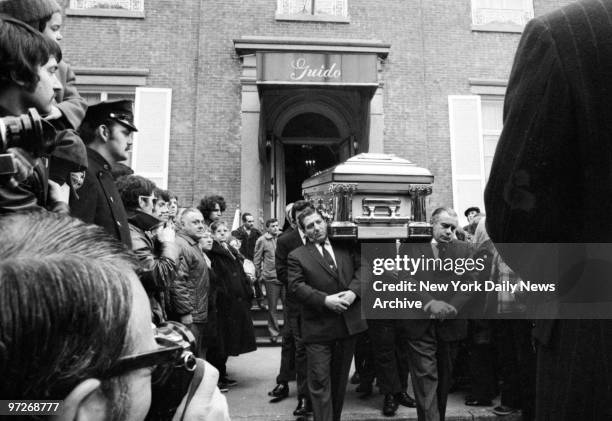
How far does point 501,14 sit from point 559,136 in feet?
33.7

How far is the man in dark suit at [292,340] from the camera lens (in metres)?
4.10

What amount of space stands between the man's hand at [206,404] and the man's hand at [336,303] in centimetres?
272

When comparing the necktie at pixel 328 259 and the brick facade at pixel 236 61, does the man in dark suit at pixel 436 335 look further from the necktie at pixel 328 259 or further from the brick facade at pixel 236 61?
the brick facade at pixel 236 61

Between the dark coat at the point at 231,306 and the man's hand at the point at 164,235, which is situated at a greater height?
the man's hand at the point at 164,235

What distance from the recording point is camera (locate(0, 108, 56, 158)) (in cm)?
116

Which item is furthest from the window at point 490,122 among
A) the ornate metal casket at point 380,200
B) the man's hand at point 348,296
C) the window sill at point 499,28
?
the man's hand at point 348,296

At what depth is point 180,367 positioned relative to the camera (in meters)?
0.78

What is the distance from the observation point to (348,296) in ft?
11.7

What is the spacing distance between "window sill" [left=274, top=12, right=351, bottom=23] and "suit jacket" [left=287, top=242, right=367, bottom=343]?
22.2ft

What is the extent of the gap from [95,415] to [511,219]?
0.94m

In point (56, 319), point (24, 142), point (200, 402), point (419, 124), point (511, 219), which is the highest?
point (419, 124)

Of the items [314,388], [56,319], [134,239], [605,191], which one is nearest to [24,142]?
[56,319]

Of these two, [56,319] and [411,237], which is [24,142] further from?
[411,237]

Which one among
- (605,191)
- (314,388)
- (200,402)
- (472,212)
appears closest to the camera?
(200,402)
